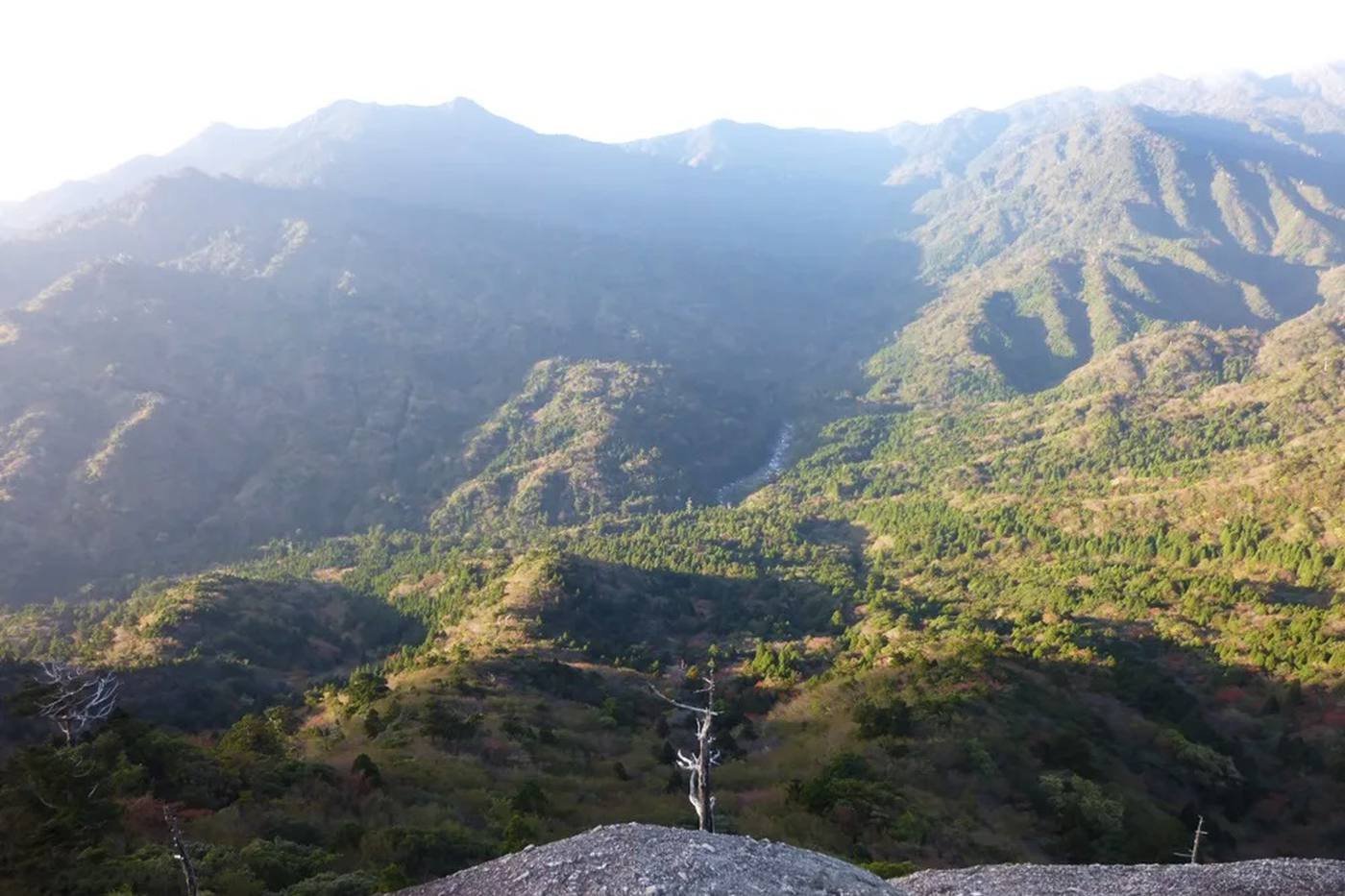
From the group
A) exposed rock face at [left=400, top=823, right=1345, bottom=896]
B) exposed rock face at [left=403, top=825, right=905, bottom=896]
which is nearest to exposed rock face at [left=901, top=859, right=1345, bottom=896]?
exposed rock face at [left=400, top=823, right=1345, bottom=896]

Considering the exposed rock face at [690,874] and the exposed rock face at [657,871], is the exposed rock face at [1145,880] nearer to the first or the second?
the exposed rock face at [690,874]

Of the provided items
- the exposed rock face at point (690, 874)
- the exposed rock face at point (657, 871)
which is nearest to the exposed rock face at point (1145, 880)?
the exposed rock face at point (690, 874)

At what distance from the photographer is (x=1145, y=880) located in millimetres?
29016

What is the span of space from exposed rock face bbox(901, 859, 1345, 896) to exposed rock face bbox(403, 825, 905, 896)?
9.30 metres

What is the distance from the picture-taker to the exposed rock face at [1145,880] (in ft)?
89.2

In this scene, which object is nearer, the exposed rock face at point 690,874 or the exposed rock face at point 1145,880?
the exposed rock face at point 690,874

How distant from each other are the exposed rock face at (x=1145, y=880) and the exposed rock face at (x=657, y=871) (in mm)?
9298

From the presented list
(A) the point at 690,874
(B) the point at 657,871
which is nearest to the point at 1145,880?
(A) the point at 690,874

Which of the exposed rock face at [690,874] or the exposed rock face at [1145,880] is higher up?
the exposed rock face at [690,874]

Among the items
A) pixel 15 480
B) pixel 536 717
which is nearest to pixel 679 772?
pixel 536 717

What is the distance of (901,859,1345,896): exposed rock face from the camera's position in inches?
1070

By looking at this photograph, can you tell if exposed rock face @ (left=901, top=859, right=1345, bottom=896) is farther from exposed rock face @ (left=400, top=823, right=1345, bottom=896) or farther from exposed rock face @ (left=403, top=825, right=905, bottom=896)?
exposed rock face @ (left=403, top=825, right=905, bottom=896)

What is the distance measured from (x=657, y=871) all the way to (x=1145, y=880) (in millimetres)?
21449

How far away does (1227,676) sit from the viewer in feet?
275
